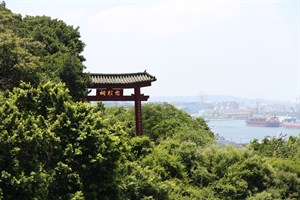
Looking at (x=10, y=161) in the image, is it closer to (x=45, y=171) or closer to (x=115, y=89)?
(x=45, y=171)

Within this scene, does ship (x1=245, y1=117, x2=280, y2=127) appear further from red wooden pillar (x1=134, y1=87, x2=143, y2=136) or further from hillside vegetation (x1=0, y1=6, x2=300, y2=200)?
red wooden pillar (x1=134, y1=87, x2=143, y2=136)

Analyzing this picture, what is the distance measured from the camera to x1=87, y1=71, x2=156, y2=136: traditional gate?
778 inches

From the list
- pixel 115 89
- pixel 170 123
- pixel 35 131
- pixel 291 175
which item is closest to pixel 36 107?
pixel 35 131

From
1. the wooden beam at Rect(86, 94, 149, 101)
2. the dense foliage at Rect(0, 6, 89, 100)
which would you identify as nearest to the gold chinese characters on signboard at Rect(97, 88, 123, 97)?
the wooden beam at Rect(86, 94, 149, 101)

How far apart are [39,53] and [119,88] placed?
3745mm

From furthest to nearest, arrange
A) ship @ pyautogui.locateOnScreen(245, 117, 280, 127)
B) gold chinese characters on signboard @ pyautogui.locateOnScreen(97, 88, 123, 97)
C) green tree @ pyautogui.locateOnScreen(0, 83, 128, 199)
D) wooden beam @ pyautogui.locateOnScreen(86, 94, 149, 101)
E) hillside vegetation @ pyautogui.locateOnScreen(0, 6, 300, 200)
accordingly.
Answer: ship @ pyautogui.locateOnScreen(245, 117, 280, 127)
gold chinese characters on signboard @ pyautogui.locateOnScreen(97, 88, 123, 97)
wooden beam @ pyautogui.locateOnScreen(86, 94, 149, 101)
hillside vegetation @ pyautogui.locateOnScreen(0, 6, 300, 200)
green tree @ pyautogui.locateOnScreen(0, 83, 128, 199)

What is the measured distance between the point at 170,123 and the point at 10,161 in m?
17.3

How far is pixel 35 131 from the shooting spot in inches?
401

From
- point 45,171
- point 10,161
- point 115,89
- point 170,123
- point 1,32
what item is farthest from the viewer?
point 170,123

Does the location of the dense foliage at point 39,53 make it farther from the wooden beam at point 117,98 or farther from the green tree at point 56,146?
the green tree at point 56,146

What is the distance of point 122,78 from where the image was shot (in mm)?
20422

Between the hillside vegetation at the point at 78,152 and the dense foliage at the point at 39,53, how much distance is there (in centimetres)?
3

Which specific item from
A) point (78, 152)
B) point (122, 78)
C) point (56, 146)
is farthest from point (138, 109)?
point (56, 146)

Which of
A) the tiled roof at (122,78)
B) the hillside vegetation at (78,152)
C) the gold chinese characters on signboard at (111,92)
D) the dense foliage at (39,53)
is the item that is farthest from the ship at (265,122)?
the gold chinese characters on signboard at (111,92)
